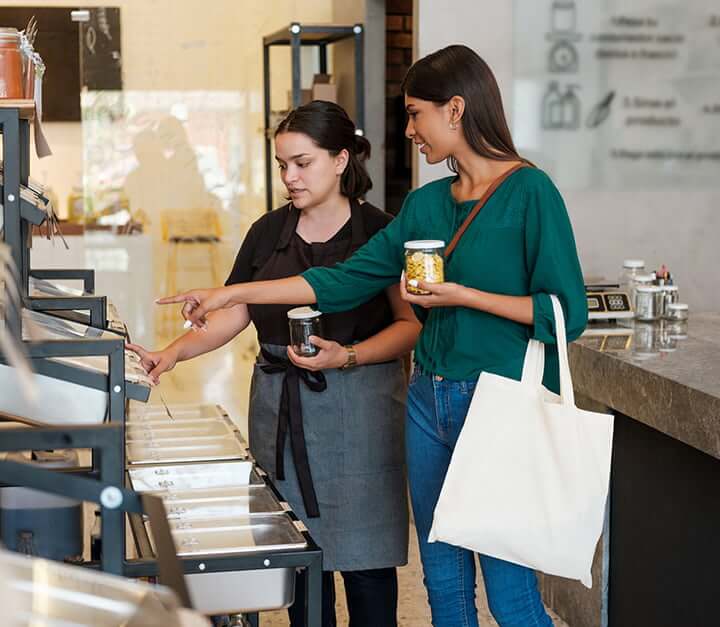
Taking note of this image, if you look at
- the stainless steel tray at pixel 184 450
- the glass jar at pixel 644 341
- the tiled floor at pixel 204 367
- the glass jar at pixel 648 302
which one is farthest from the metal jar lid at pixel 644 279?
the tiled floor at pixel 204 367

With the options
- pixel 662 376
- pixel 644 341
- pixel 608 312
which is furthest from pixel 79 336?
pixel 608 312

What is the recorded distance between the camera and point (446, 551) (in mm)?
2145

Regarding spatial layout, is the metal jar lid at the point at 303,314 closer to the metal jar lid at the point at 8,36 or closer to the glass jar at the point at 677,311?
the metal jar lid at the point at 8,36

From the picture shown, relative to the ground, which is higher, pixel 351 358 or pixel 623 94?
pixel 623 94

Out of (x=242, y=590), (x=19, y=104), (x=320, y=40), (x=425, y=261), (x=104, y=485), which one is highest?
(x=320, y=40)

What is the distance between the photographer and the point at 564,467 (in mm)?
1941

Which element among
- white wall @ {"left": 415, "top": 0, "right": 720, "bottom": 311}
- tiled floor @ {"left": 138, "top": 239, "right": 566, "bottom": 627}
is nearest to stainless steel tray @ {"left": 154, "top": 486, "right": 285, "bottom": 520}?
white wall @ {"left": 415, "top": 0, "right": 720, "bottom": 311}

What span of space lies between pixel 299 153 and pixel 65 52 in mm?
2854

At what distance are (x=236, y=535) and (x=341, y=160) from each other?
103 cm

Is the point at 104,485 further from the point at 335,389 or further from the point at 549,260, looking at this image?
the point at 335,389

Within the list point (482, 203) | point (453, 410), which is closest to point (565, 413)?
point (453, 410)

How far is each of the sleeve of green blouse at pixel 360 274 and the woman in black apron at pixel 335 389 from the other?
127mm

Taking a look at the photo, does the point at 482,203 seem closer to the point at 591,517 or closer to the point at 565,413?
the point at 565,413

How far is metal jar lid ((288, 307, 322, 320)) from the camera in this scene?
7.40 ft
